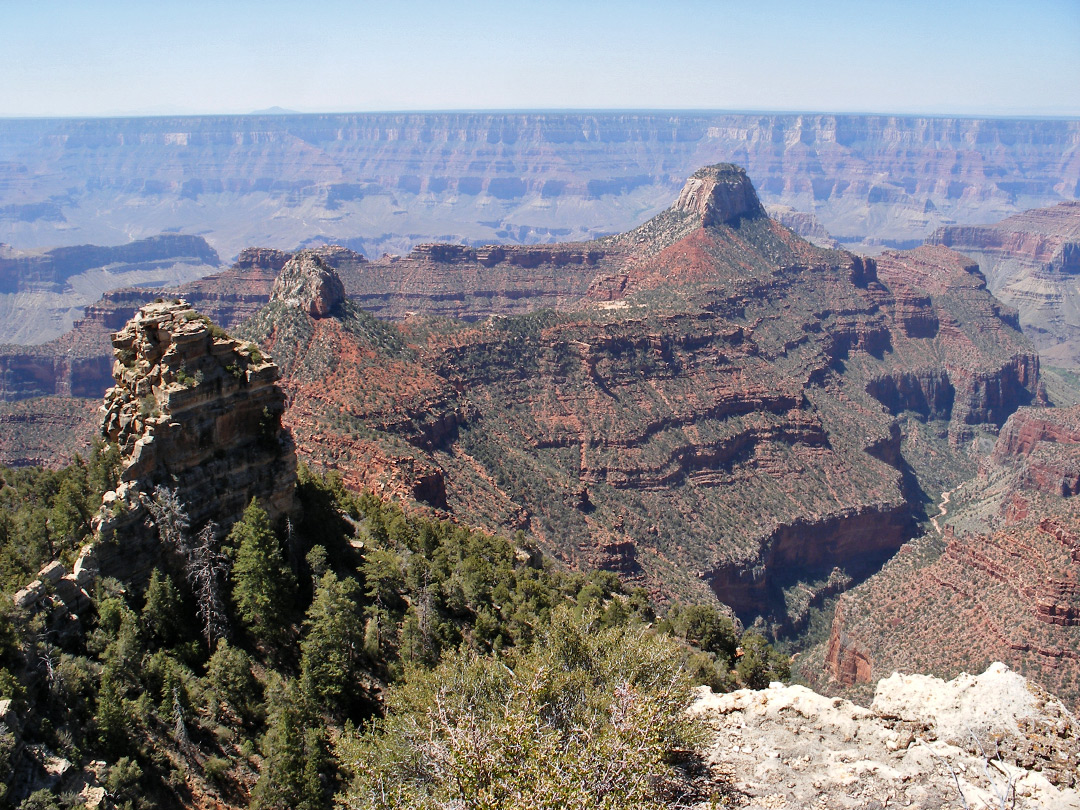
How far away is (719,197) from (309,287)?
98012 mm

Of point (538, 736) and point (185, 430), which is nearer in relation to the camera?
point (538, 736)

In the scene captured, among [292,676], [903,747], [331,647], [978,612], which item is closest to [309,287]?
[292,676]

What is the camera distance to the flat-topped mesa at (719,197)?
151 metres

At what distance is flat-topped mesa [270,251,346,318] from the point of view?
251 ft

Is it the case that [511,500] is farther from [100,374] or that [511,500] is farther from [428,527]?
[100,374]

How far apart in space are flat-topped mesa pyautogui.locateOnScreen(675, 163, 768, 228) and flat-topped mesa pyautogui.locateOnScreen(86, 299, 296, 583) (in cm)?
13027

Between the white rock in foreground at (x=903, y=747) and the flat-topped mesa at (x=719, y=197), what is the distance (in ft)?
433

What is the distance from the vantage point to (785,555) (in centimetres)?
8988

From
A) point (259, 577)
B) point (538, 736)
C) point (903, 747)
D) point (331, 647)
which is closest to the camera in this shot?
point (538, 736)

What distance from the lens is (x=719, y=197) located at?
15275 cm

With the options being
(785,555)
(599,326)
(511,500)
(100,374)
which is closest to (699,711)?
(511,500)

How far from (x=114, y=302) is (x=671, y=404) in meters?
134

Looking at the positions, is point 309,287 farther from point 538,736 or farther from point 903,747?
point 903,747

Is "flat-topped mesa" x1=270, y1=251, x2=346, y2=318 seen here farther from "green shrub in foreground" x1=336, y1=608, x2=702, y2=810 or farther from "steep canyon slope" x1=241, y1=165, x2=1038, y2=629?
"green shrub in foreground" x1=336, y1=608, x2=702, y2=810
